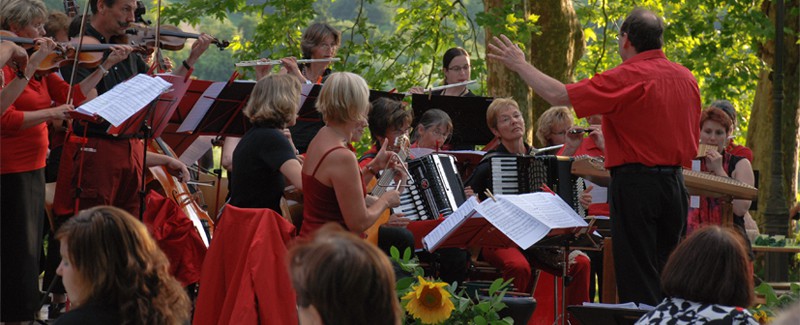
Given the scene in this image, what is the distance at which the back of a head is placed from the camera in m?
2.73

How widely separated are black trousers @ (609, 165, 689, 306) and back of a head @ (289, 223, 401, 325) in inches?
135

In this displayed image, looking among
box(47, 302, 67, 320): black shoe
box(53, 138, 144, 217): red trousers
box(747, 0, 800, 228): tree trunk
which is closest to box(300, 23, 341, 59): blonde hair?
box(53, 138, 144, 217): red trousers

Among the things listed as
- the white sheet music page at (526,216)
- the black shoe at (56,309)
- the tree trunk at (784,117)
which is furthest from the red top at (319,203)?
the tree trunk at (784,117)

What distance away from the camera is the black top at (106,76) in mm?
6699

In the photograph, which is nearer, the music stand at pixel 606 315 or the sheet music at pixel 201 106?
the music stand at pixel 606 315

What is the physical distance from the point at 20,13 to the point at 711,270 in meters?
4.04

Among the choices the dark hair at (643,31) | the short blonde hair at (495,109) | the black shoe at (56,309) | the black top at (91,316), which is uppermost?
the dark hair at (643,31)

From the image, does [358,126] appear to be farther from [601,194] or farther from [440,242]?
[601,194]

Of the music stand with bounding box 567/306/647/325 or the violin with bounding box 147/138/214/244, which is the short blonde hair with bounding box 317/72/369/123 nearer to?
the music stand with bounding box 567/306/647/325

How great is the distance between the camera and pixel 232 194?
604 cm

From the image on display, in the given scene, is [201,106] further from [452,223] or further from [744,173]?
[744,173]

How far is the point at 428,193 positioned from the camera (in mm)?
6828

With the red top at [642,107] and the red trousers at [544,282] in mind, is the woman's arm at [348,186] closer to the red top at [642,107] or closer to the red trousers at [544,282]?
the red top at [642,107]

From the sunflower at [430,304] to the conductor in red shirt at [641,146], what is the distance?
122cm
